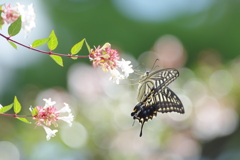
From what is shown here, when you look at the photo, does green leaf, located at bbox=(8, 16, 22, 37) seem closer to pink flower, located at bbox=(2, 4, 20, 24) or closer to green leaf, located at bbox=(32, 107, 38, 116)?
pink flower, located at bbox=(2, 4, 20, 24)

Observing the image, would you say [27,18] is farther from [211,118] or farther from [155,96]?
[211,118]

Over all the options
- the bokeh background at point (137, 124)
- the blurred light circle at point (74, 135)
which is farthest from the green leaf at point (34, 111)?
the blurred light circle at point (74, 135)

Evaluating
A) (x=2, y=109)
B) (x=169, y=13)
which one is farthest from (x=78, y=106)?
(x=169, y=13)

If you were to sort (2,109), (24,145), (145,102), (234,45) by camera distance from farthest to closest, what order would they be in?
(234,45), (24,145), (145,102), (2,109)

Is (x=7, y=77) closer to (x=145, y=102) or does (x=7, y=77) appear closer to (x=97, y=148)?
(x=97, y=148)

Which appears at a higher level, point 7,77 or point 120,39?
point 120,39

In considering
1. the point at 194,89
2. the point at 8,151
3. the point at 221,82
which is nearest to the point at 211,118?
the point at 194,89
